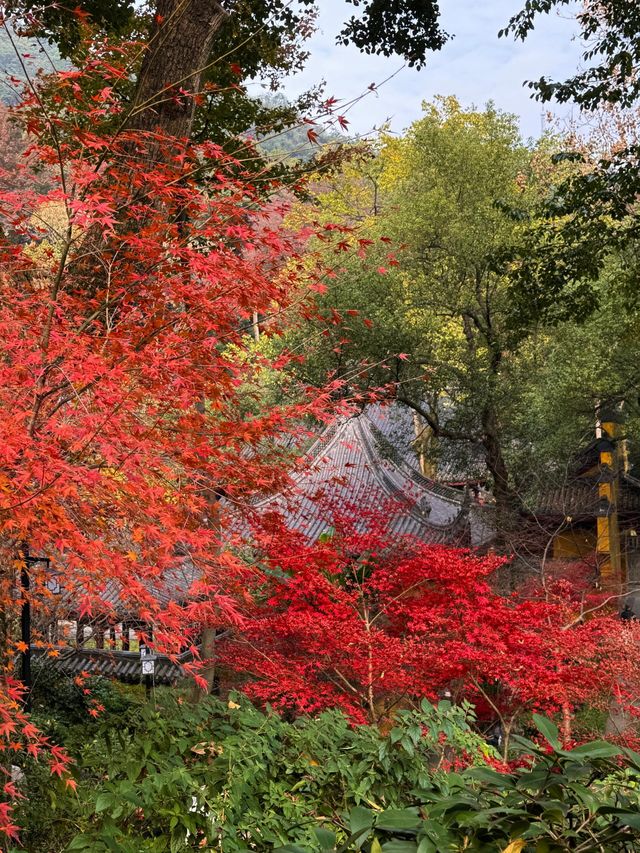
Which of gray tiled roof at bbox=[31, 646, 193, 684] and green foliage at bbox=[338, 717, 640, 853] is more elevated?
green foliage at bbox=[338, 717, 640, 853]

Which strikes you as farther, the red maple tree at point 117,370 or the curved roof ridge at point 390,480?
the curved roof ridge at point 390,480

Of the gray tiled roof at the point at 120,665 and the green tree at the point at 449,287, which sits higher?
the green tree at the point at 449,287

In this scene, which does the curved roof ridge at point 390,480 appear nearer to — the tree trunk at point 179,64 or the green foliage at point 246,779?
the tree trunk at point 179,64

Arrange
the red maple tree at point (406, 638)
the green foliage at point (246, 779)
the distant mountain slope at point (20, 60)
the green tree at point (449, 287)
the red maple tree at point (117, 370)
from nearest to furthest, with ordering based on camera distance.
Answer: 1. the green foliage at point (246, 779)
2. the red maple tree at point (117, 370)
3. the distant mountain slope at point (20, 60)
4. the red maple tree at point (406, 638)
5. the green tree at point (449, 287)

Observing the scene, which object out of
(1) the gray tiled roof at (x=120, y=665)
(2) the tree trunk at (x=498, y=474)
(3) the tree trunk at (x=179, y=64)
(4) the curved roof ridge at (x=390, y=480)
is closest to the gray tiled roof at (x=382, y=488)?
(4) the curved roof ridge at (x=390, y=480)

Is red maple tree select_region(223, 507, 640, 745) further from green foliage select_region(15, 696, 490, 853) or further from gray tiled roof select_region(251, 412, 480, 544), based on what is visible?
gray tiled roof select_region(251, 412, 480, 544)

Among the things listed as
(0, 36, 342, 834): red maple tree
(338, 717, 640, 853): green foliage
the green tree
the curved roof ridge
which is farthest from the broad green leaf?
the curved roof ridge

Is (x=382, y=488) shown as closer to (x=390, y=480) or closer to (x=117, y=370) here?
(x=390, y=480)

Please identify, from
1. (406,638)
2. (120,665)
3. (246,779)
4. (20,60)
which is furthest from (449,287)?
(246,779)

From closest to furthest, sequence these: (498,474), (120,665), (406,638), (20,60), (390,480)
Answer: (20,60), (406,638), (120,665), (498,474), (390,480)

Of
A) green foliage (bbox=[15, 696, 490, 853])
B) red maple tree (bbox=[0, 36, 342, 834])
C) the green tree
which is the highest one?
the green tree

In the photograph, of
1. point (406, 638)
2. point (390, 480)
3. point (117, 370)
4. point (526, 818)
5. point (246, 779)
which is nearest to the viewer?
point (526, 818)

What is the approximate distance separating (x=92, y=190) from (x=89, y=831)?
10.6 feet

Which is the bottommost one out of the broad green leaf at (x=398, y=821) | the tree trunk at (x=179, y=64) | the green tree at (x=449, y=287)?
the broad green leaf at (x=398, y=821)
